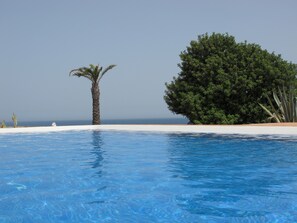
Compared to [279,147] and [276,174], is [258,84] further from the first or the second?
[276,174]

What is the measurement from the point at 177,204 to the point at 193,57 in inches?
1075

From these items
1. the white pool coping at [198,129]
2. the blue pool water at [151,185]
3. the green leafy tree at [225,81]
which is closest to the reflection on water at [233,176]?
the blue pool water at [151,185]

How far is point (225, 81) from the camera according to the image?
A: 97.7 feet

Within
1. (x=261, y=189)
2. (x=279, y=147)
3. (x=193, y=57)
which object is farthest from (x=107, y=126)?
(x=261, y=189)

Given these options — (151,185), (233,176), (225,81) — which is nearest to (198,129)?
(225,81)

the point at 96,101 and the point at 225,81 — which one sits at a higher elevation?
the point at 225,81

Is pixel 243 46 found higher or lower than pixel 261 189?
higher

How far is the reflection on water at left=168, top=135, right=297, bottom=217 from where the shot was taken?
6.87 meters

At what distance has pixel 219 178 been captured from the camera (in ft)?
30.8

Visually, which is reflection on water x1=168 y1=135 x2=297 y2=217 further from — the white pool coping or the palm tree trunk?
the palm tree trunk

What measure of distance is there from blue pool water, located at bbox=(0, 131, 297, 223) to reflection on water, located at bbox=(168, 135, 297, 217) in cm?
2

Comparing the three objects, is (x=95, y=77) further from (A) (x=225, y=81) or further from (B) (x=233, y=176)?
(B) (x=233, y=176)

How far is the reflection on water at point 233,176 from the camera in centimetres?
687

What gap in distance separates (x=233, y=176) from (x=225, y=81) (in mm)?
20974
